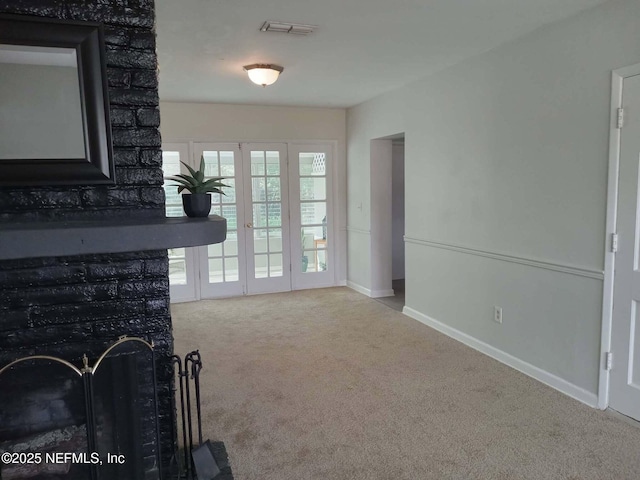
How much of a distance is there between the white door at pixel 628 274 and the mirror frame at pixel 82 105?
2.64 m

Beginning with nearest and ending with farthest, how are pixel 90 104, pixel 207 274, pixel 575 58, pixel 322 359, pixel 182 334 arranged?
1. pixel 90 104
2. pixel 575 58
3. pixel 322 359
4. pixel 182 334
5. pixel 207 274

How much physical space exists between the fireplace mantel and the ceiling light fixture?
2.34 metres

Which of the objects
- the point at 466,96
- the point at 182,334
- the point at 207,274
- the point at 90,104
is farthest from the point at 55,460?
the point at 207,274

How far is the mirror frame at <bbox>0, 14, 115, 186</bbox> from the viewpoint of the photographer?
5.37ft

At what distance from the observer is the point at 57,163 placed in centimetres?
171

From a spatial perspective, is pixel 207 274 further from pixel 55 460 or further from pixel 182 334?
pixel 55 460

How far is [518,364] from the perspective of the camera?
336 cm

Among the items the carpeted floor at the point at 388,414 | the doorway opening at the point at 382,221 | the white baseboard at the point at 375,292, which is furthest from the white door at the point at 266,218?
the carpeted floor at the point at 388,414

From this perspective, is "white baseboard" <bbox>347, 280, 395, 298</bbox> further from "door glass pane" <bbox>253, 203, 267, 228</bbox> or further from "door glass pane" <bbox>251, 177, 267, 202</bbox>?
"door glass pane" <bbox>251, 177, 267, 202</bbox>

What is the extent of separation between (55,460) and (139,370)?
0.40 meters

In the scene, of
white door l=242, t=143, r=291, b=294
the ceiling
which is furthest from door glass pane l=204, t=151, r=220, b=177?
the ceiling

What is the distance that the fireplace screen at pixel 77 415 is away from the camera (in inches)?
63.0

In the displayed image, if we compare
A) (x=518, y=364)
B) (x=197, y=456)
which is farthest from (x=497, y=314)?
(x=197, y=456)

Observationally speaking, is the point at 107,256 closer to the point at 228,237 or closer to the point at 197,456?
the point at 197,456
